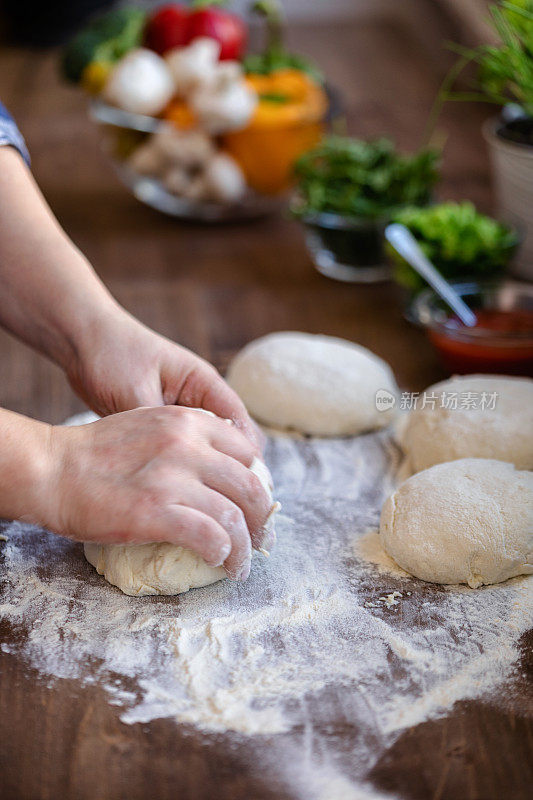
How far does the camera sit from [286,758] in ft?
2.56

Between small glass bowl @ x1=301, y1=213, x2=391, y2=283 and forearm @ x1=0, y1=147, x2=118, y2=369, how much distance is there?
69cm

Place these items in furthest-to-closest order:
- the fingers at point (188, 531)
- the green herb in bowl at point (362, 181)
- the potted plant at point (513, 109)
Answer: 1. the green herb in bowl at point (362, 181)
2. the potted plant at point (513, 109)
3. the fingers at point (188, 531)

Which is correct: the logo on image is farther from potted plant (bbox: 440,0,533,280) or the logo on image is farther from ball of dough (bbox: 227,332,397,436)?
potted plant (bbox: 440,0,533,280)

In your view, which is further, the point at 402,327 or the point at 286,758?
the point at 402,327

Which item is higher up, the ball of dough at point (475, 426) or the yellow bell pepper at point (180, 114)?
the yellow bell pepper at point (180, 114)

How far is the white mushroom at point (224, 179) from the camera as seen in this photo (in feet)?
6.21

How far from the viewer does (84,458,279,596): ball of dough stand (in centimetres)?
95

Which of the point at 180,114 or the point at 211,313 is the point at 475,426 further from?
the point at 180,114

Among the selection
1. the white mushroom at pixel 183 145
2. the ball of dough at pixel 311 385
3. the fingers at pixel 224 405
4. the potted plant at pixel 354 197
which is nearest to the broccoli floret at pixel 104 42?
the white mushroom at pixel 183 145

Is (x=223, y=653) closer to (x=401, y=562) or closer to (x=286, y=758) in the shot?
(x=286, y=758)

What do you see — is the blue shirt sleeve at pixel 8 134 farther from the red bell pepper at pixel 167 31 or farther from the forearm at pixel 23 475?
the red bell pepper at pixel 167 31

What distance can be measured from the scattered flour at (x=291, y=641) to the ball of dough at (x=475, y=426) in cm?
17

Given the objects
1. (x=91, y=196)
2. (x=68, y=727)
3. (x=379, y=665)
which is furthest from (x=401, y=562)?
(x=91, y=196)

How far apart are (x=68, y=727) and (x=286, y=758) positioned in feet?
0.70
